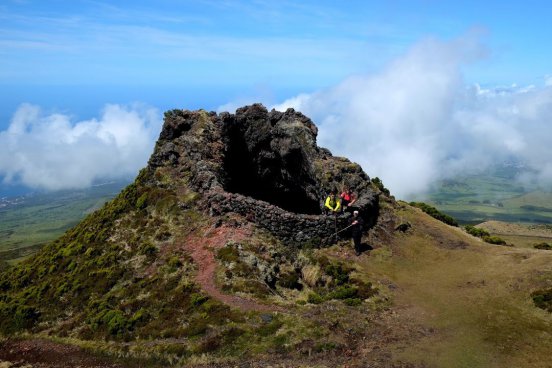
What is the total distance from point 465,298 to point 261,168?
41.5 m

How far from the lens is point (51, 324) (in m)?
42.5

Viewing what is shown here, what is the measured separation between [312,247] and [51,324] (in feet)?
89.5

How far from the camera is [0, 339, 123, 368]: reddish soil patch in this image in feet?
112

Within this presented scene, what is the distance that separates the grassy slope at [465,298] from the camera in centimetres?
2752

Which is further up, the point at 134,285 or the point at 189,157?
the point at 189,157

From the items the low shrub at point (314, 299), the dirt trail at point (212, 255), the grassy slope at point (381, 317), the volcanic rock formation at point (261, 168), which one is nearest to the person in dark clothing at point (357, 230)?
the grassy slope at point (381, 317)

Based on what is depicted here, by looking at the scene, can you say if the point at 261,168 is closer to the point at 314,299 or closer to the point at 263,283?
the point at 263,283

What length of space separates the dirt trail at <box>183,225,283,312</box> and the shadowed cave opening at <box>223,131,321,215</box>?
17043 mm

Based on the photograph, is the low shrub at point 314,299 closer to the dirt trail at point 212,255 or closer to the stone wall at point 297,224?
the dirt trail at point 212,255

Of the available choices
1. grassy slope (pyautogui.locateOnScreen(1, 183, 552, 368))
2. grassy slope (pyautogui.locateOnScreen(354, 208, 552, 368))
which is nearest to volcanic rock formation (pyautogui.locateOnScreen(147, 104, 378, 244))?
grassy slope (pyautogui.locateOnScreen(1, 183, 552, 368))

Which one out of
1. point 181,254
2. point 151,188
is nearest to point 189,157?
point 151,188

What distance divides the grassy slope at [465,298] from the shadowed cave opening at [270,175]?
18327mm

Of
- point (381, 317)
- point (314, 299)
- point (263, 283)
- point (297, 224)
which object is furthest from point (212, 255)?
point (381, 317)

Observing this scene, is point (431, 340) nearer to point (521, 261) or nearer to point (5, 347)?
point (521, 261)
